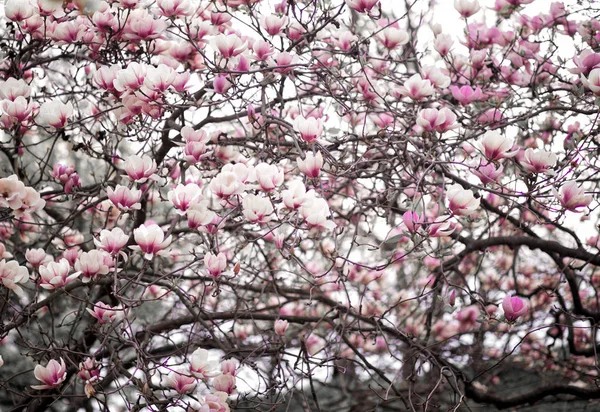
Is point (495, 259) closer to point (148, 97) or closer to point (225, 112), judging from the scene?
point (225, 112)

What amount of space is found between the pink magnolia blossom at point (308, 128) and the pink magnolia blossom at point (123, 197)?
1.18 feet

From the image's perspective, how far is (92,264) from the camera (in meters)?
1.44

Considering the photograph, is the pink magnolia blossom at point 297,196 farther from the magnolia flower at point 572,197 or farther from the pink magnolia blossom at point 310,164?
the magnolia flower at point 572,197

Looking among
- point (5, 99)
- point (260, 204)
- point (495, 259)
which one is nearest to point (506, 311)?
point (260, 204)

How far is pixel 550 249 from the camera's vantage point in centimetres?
225

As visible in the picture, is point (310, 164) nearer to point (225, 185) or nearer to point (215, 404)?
point (225, 185)

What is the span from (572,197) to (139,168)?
2.90 ft

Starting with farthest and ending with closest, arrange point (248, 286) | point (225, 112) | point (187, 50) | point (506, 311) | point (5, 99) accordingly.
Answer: point (225, 112) < point (248, 286) < point (187, 50) < point (5, 99) < point (506, 311)

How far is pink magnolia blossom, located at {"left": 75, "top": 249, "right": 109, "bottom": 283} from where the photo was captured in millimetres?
1431

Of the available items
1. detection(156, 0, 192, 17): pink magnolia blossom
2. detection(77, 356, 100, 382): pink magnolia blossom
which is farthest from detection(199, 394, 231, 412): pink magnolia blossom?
detection(156, 0, 192, 17): pink magnolia blossom

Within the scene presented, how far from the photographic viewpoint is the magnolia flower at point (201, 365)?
140 centimetres

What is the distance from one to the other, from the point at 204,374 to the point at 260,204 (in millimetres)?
376

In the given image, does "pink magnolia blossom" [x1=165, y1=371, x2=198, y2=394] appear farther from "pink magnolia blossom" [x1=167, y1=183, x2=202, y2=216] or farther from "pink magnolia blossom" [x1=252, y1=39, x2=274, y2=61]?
"pink magnolia blossom" [x1=252, y1=39, x2=274, y2=61]

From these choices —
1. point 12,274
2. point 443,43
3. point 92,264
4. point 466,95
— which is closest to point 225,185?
point 92,264
